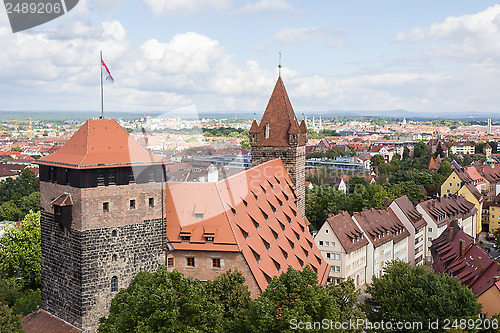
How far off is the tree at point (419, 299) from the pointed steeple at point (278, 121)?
21.2m

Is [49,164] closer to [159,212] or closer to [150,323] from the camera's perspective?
[159,212]

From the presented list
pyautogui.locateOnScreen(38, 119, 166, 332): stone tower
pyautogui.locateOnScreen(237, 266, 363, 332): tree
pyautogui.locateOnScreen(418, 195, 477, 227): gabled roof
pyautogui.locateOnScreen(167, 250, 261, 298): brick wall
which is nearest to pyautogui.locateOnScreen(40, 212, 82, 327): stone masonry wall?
pyautogui.locateOnScreen(38, 119, 166, 332): stone tower

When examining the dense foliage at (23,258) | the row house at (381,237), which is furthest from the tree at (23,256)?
the row house at (381,237)

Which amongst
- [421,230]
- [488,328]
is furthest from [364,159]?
[488,328]

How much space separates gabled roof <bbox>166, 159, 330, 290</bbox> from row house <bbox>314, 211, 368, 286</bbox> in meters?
12.4

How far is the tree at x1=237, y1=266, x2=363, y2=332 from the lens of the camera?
26.0 metres

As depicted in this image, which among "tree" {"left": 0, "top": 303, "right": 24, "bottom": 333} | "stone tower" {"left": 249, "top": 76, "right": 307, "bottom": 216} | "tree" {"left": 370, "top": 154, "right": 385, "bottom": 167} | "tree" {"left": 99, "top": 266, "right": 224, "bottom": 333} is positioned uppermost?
"stone tower" {"left": 249, "top": 76, "right": 307, "bottom": 216}

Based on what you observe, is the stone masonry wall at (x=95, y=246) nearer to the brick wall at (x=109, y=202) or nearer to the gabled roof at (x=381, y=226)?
the brick wall at (x=109, y=202)

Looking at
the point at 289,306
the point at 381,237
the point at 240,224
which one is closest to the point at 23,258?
the point at 240,224

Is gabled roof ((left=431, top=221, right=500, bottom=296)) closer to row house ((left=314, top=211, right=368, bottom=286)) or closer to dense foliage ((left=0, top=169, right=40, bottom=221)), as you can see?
row house ((left=314, top=211, right=368, bottom=286))

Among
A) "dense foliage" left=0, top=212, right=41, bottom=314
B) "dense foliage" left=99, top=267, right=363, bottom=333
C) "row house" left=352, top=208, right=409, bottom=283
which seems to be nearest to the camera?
"dense foliage" left=99, top=267, right=363, bottom=333

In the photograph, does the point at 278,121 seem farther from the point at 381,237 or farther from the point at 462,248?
the point at 462,248

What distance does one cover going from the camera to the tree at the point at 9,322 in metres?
31.0

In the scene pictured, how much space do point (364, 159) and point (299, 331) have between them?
138984 mm
